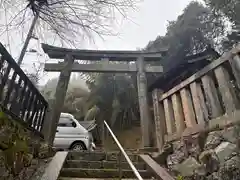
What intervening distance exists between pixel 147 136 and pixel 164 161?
178cm

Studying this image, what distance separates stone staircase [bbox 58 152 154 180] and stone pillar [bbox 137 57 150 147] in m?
1.48

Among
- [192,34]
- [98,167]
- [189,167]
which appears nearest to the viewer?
[189,167]

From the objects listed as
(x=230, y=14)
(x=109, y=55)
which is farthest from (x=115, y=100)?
(x=230, y=14)

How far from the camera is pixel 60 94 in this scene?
7.70m

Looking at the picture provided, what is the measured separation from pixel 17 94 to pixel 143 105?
4259 millimetres

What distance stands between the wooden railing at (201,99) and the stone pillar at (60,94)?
9.56 ft

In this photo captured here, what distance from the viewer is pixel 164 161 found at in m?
5.14

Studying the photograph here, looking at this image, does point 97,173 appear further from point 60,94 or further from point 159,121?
point 60,94

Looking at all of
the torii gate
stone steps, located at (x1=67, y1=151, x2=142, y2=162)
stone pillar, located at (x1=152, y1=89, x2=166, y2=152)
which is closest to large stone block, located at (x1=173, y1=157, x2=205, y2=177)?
stone steps, located at (x1=67, y1=151, x2=142, y2=162)

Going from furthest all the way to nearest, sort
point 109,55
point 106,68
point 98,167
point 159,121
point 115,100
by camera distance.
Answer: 1. point 115,100
2. point 109,55
3. point 106,68
4. point 159,121
5. point 98,167

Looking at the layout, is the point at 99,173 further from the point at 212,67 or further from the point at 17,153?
the point at 212,67

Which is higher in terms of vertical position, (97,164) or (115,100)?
(115,100)

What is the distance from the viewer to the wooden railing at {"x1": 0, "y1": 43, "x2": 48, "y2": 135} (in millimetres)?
3418

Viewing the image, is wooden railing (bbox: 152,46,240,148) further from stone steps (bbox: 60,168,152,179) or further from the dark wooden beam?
the dark wooden beam
